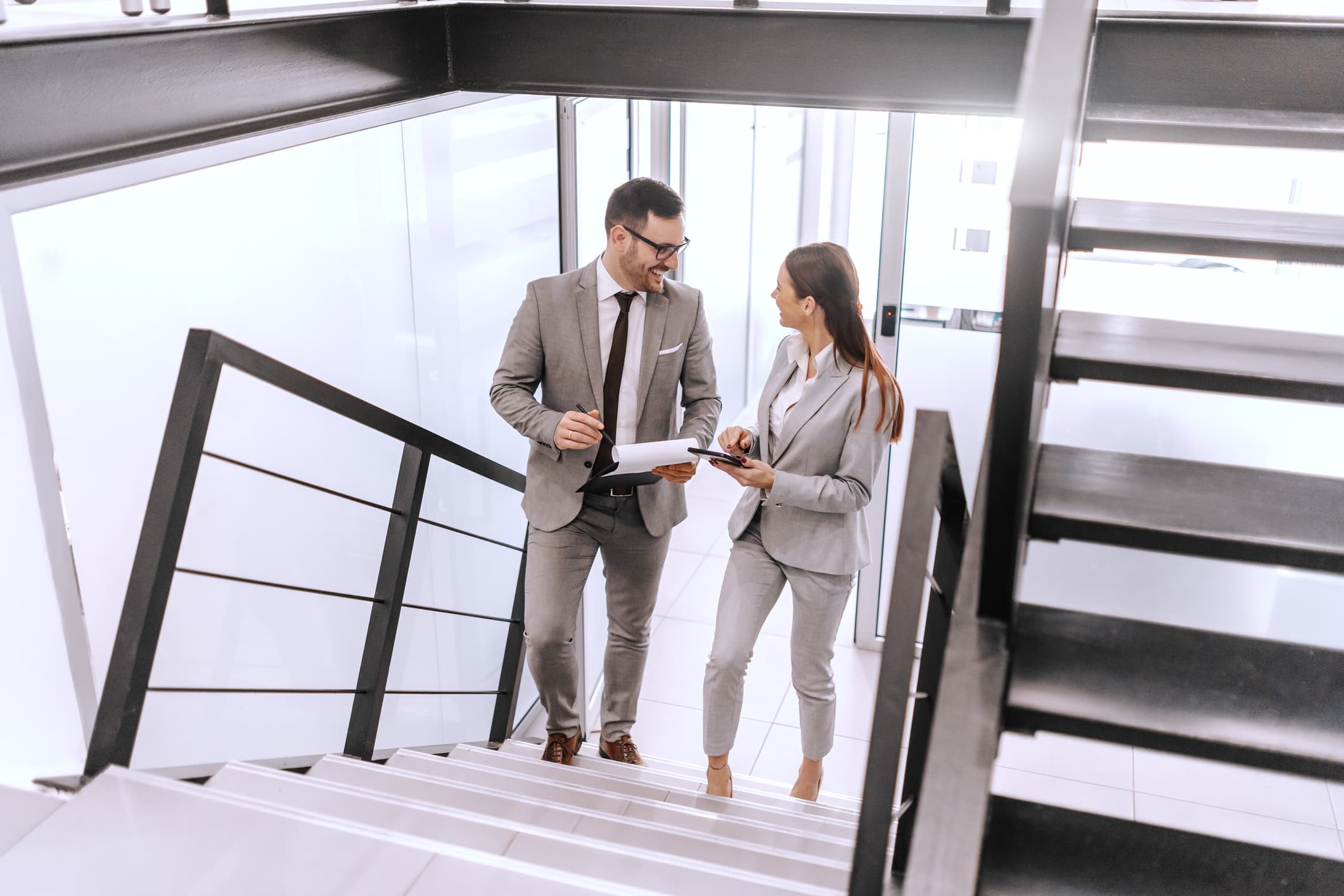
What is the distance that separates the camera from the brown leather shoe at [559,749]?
10.9 feet

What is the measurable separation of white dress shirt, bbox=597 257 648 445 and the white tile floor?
53.8 inches

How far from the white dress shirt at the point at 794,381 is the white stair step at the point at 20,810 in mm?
1975

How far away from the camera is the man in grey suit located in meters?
3.08

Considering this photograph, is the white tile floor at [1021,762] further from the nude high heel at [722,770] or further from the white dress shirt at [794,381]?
the white dress shirt at [794,381]

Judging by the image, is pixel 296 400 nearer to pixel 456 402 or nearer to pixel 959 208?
pixel 456 402

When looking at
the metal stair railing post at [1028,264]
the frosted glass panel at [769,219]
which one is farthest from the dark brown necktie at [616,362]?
the frosted glass panel at [769,219]

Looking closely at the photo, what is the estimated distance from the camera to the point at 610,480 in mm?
A: 3100

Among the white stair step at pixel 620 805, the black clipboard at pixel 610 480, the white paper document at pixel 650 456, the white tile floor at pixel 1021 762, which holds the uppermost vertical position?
the white paper document at pixel 650 456

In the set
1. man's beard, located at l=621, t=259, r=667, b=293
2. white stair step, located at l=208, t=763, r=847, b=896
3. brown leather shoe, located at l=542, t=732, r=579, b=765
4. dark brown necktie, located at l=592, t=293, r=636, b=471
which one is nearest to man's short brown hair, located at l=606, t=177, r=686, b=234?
man's beard, located at l=621, t=259, r=667, b=293

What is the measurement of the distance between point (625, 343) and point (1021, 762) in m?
2.30

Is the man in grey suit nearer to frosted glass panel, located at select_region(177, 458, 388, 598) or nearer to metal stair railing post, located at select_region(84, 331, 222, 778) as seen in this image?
frosted glass panel, located at select_region(177, 458, 388, 598)

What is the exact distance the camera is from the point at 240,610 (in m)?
2.57

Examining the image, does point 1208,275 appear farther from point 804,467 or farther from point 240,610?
point 240,610

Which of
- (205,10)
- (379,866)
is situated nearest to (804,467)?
(379,866)
